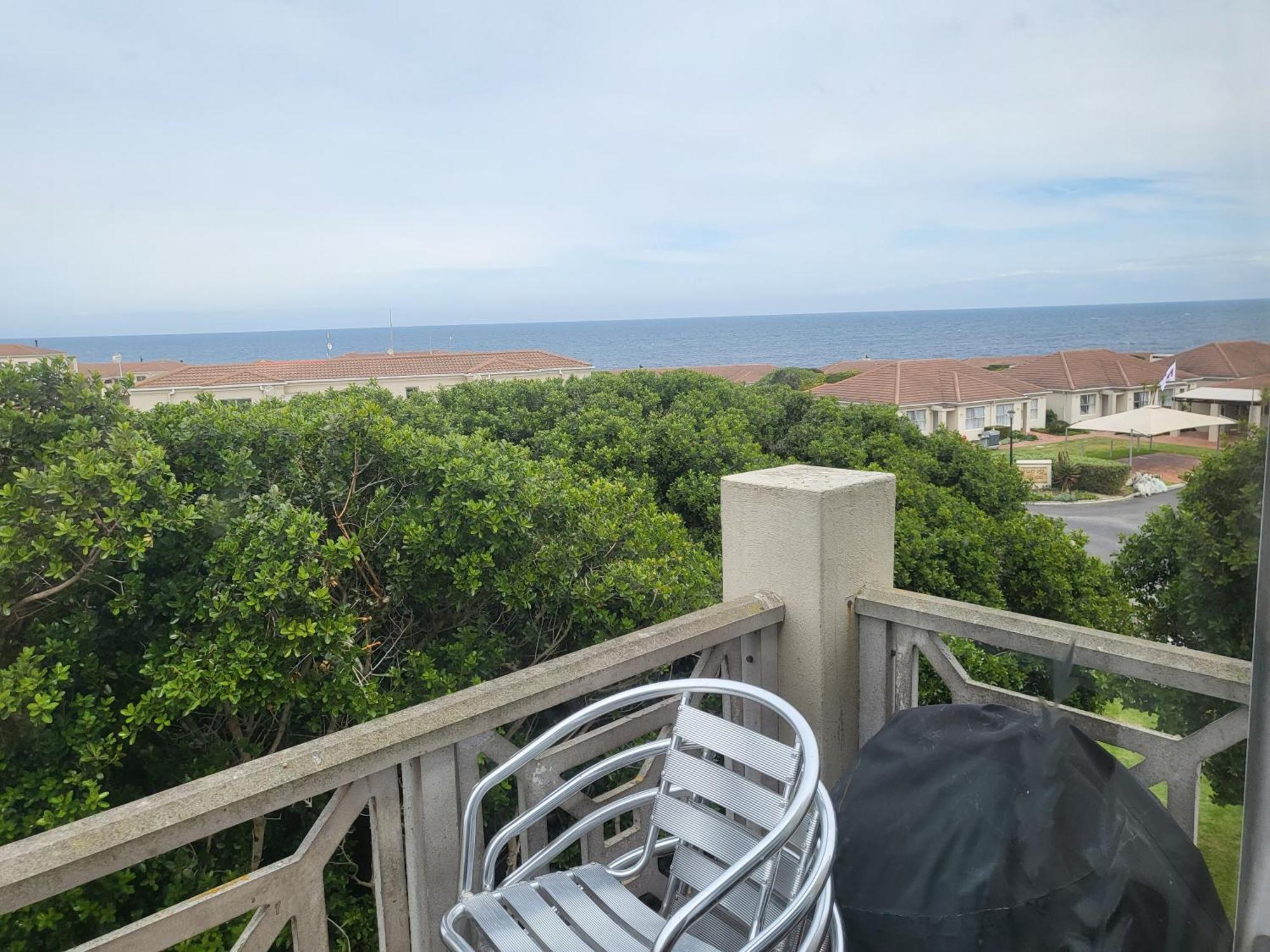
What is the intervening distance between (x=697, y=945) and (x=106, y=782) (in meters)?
2.80

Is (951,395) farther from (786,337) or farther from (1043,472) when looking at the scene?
(786,337)

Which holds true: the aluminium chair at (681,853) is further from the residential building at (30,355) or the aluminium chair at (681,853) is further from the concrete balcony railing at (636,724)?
the residential building at (30,355)

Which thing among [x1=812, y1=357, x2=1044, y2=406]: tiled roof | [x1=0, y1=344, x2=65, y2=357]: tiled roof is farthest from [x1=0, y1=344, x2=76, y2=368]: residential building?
[x1=812, y1=357, x2=1044, y2=406]: tiled roof

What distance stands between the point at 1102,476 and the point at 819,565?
93cm

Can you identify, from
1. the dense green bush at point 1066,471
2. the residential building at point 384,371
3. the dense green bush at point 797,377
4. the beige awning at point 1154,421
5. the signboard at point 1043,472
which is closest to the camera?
the beige awning at point 1154,421

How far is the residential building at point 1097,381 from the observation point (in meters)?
1.17

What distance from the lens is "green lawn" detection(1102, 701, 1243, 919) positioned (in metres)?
1.23

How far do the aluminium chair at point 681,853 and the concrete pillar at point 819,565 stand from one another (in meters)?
0.80

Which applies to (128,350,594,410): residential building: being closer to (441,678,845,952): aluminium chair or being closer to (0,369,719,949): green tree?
(0,369,719,949): green tree

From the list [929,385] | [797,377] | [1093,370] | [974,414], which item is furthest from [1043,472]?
[797,377]

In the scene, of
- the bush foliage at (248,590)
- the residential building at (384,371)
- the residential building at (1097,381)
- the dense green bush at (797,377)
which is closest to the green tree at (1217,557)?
the residential building at (1097,381)

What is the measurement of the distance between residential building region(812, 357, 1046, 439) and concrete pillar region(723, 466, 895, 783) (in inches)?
19.5

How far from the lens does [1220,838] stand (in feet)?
4.35

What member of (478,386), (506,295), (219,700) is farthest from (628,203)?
(506,295)
